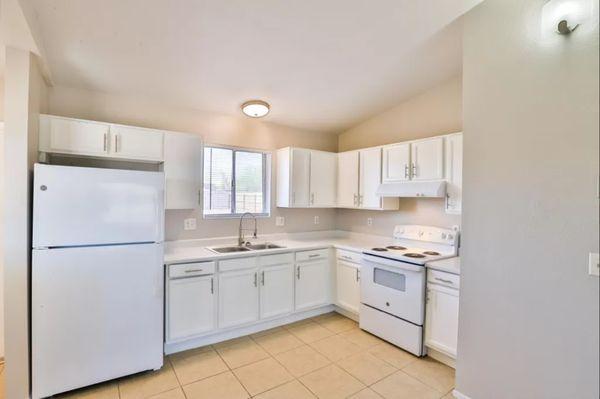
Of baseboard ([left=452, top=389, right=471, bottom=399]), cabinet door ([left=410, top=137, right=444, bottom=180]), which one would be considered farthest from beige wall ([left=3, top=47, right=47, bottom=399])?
cabinet door ([left=410, top=137, right=444, bottom=180])

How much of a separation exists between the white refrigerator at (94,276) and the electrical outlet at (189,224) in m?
0.89

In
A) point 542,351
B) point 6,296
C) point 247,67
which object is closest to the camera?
point 542,351

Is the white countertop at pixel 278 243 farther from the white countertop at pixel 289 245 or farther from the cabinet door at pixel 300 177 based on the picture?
the cabinet door at pixel 300 177

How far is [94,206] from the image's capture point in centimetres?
220

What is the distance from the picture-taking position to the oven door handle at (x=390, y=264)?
2715 mm

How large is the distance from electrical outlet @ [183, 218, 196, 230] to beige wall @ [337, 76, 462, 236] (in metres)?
2.17

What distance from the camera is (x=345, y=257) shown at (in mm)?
3602

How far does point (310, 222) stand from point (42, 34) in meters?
3.31

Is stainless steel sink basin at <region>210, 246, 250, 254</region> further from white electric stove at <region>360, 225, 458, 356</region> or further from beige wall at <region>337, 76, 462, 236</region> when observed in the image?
beige wall at <region>337, 76, 462, 236</region>

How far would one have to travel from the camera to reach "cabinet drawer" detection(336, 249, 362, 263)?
11.2 feet

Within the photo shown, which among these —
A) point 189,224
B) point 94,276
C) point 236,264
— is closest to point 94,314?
point 94,276

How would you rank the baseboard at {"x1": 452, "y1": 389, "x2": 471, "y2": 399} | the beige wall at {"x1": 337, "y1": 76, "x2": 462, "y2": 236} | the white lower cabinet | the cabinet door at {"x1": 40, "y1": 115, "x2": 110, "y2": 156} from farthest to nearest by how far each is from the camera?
the beige wall at {"x1": 337, "y1": 76, "x2": 462, "y2": 236} < the white lower cabinet < the cabinet door at {"x1": 40, "y1": 115, "x2": 110, "y2": 156} < the baseboard at {"x1": 452, "y1": 389, "x2": 471, "y2": 399}

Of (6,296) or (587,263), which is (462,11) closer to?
(587,263)

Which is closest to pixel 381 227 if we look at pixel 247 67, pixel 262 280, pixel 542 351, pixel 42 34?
pixel 262 280
